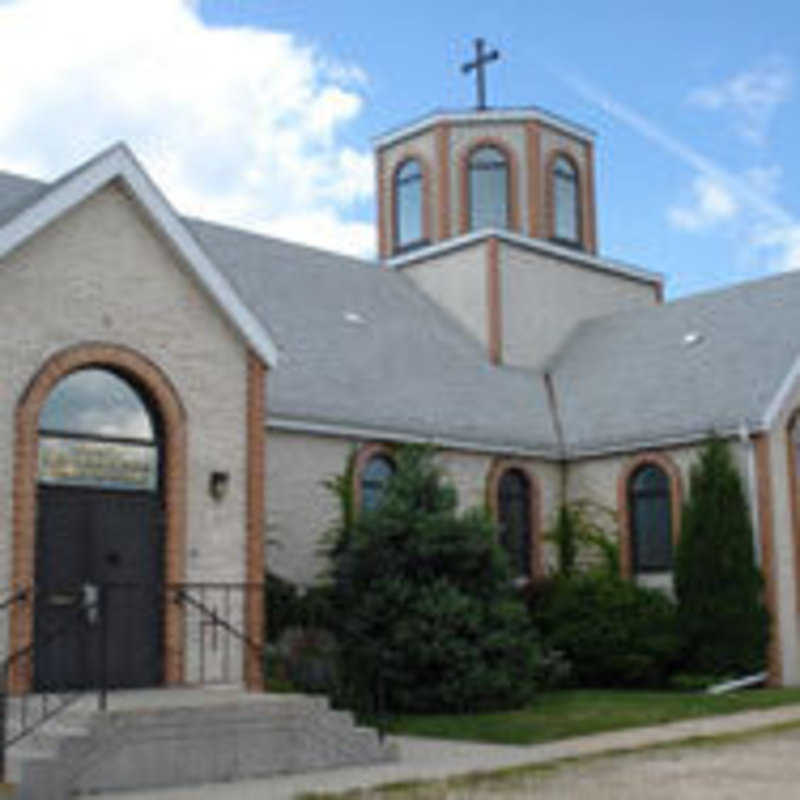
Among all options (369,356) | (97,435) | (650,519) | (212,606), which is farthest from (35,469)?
(650,519)

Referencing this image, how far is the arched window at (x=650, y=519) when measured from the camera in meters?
22.5

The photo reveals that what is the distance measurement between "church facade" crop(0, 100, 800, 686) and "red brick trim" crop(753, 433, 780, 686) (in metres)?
0.04

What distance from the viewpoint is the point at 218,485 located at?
1539cm

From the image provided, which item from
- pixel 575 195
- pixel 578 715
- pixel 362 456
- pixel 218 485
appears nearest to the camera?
pixel 218 485

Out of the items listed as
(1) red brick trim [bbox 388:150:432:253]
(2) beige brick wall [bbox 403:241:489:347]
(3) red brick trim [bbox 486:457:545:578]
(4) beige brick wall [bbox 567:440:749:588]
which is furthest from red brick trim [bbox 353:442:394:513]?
(1) red brick trim [bbox 388:150:432:253]

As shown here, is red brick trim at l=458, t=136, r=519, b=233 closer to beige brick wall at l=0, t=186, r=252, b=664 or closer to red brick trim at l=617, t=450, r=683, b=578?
red brick trim at l=617, t=450, r=683, b=578

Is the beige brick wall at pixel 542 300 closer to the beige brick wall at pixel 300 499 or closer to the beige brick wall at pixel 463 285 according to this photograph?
the beige brick wall at pixel 463 285

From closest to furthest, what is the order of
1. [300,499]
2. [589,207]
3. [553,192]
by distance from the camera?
[300,499] < [553,192] < [589,207]

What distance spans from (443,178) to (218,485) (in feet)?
43.3

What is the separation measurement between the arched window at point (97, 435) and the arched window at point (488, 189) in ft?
43.6

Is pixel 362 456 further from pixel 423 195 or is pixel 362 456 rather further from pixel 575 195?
pixel 575 195

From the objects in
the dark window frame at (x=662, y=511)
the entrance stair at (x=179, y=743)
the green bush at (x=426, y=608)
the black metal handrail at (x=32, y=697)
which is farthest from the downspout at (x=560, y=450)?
the black metal handrail at (x=32, y=697)

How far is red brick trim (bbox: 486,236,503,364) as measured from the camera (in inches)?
1001

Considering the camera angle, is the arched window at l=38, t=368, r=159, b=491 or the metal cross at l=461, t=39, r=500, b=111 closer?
the arched window at l=38, t=368, r=159, b=491
